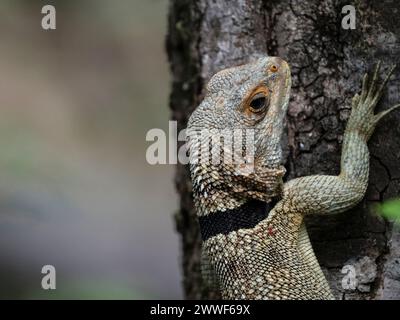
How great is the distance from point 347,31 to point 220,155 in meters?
1.24

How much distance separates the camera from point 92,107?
12.1m

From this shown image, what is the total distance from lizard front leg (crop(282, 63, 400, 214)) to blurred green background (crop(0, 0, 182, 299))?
598 cm

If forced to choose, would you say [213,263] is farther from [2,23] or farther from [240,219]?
[2,23]

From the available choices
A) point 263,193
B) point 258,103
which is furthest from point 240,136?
point 263,193

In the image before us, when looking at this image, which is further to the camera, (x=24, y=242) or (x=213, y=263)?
(x=24, y=242)

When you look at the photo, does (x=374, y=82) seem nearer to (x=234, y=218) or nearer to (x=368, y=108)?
(x=368, y=108)

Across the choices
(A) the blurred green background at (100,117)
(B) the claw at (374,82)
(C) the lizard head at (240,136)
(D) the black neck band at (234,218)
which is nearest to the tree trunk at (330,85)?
(B) the claw at (374,82)

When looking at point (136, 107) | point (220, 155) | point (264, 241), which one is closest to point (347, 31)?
point (220, 155)

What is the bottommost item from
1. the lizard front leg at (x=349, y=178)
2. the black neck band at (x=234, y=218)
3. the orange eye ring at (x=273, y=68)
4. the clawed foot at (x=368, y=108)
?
the black neck band at (x=234, y=218)

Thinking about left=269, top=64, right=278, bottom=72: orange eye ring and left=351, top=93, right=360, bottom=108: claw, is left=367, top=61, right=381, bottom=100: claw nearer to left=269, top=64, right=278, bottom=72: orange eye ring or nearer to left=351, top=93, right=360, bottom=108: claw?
left=351, top=93, right=360, bottom=108: claw

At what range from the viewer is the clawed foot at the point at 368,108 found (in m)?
4.31

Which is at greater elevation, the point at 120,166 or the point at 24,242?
the point at 120,166

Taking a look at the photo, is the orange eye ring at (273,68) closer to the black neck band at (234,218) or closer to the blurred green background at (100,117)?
the black neck band at (234,218)

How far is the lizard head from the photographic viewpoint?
4.25m
